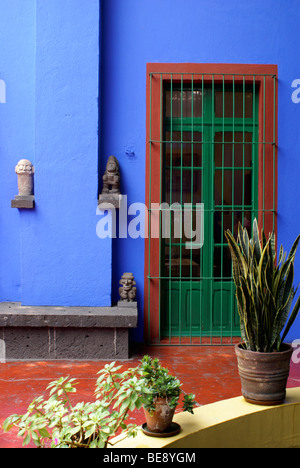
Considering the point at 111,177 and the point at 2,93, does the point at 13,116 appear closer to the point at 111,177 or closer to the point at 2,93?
the point at 2,93

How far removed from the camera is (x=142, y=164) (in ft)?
17.2

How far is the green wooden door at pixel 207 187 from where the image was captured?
530 centimetres

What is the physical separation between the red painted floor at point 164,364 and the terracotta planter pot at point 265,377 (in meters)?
1.01

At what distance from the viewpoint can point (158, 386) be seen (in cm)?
207

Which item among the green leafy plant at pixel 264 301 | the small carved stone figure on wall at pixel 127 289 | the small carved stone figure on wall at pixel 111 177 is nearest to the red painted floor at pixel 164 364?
the small carved stone figure on wall at pixel 127 289

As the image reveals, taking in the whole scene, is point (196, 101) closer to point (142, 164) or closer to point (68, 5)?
point (142, 164)

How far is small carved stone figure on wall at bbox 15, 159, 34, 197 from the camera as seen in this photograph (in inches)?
197

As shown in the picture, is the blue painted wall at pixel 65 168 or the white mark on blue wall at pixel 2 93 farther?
the white mark on blue wall at pixel 2 93

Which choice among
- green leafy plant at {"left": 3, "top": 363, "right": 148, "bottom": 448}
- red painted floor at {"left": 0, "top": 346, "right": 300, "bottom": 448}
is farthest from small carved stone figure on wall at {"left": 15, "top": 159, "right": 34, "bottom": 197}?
green leafy plant at {"left": 3, "top": 363, "right": 148, "bottom": 448}

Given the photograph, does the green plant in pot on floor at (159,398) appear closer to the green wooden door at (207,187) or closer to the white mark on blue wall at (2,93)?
the green wooden door at (207,187)

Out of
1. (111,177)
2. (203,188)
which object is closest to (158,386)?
(111,177)

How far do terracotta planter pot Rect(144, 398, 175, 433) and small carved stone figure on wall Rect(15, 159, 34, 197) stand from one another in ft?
11.2
